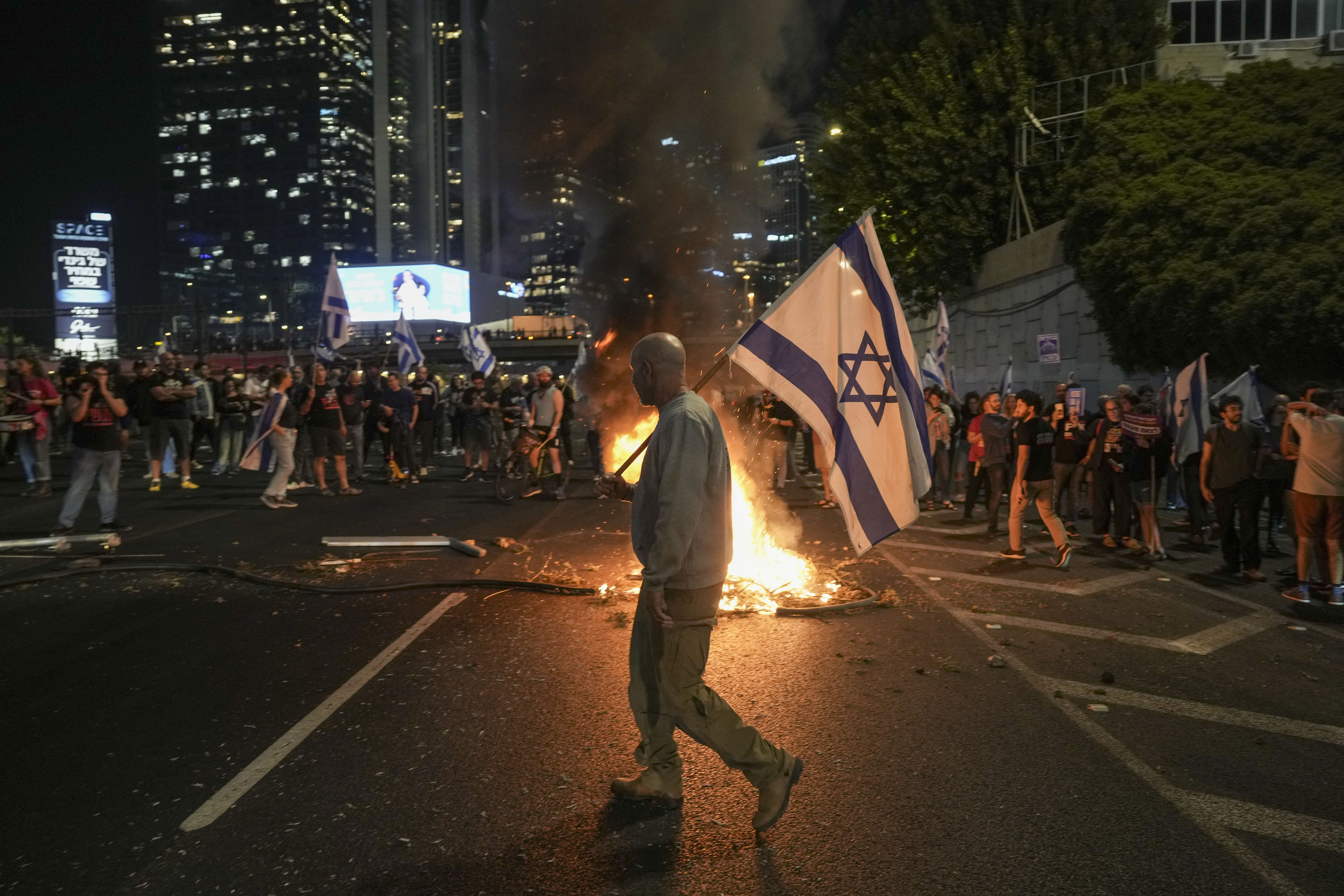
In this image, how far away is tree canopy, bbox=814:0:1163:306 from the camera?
2477cm

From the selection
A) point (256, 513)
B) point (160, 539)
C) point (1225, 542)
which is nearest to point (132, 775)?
point (160, 539)

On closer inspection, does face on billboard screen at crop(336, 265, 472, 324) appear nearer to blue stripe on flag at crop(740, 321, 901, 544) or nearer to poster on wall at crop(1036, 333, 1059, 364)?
poster on wall at crop(1036, 333, 1059, 364)

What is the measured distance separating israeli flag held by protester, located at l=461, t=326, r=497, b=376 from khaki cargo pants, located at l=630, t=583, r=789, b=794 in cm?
2205

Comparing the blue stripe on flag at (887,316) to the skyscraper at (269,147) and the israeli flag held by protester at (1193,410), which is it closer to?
the israeli flag held by protester at (1193,410)

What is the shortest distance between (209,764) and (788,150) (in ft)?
94.4

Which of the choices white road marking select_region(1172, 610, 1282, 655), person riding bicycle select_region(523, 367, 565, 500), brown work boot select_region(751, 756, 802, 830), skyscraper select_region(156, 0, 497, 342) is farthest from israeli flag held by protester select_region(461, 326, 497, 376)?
skyscraper select_region(156, 0, 497, 342)

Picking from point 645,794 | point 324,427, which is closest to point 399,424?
point 324,427

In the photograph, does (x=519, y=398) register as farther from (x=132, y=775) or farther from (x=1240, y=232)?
(x=132, y=775)

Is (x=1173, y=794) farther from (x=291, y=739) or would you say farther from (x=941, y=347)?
(x=941, y=347)

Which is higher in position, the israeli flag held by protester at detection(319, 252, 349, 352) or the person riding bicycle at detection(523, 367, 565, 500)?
the israeli flag held by protester at detection(319, 252, 349, 352)

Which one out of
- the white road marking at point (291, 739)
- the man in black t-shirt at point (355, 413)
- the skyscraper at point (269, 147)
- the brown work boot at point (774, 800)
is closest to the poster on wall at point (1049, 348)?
the man in black t-shirt at point (355, 413)

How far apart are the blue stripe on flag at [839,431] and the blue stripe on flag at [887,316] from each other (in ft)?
1.56

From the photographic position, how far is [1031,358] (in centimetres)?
2445

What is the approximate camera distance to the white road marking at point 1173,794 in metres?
3.36
